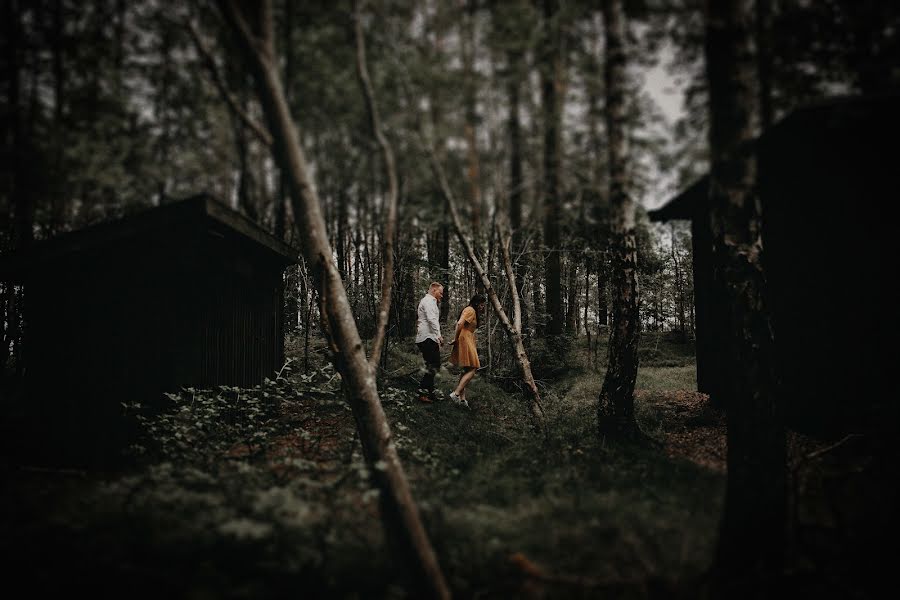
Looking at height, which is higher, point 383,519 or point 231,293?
point 231,293

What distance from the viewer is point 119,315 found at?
6371 millimetres

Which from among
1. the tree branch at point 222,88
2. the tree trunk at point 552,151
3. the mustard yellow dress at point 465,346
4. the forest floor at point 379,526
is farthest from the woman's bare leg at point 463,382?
the tree branch at point 222,88

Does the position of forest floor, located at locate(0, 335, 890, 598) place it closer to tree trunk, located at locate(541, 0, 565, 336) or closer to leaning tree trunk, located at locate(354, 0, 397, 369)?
leaning tree trunk, located at locate(354, 0, 397, 369)

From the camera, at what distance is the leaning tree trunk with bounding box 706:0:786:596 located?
9.33 feet

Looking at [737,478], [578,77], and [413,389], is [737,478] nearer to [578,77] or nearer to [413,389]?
[413,389]

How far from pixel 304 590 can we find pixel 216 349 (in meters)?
5.36

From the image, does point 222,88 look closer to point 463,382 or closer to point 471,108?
point 471,108

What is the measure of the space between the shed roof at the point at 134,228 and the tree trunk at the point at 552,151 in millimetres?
4775

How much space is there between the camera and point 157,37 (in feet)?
19.1

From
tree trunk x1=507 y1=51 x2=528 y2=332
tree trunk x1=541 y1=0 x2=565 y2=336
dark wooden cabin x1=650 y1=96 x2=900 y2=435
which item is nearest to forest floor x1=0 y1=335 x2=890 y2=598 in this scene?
dark wooden cabin x1=650 y1=96 x2=900 y2=435

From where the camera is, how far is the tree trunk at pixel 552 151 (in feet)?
21.7

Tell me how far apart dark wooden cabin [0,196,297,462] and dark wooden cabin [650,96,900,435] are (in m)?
6.71

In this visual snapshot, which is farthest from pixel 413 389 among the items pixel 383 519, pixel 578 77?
pixel 578 77

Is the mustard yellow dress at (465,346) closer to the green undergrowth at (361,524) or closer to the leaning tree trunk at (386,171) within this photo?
the green undergrowth at (361,524)
